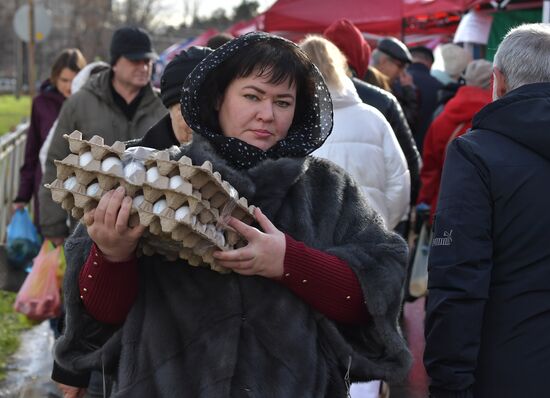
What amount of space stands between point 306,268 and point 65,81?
5929mm

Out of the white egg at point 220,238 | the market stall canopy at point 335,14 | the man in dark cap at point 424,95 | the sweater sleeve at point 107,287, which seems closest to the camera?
the white egg at point 220,238

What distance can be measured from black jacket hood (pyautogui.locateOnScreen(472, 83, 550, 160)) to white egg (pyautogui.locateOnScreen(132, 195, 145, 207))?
1.25 metres

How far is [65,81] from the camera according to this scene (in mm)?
8320

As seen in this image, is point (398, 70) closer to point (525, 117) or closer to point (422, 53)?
point (422, 53)

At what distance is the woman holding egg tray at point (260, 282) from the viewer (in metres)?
2.74

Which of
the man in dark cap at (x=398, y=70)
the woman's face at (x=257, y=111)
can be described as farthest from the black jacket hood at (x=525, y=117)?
the man in dark cap at (x=398, y=70)

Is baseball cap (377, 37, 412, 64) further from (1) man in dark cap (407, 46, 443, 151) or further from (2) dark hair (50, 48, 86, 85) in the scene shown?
(2) dark hair (50, 48, 86, 85)

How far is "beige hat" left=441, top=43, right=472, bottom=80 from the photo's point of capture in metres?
10.4

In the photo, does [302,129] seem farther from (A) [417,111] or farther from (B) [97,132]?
(A) [417,111]

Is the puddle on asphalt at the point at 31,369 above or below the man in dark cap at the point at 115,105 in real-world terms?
below

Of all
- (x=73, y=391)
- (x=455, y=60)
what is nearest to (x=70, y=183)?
(x=73, y=391)

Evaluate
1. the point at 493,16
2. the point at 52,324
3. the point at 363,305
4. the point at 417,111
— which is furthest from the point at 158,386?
the point at 493,16

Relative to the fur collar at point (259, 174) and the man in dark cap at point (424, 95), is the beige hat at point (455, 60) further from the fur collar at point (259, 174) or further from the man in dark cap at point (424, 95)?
the fur collar at point (259, 174)

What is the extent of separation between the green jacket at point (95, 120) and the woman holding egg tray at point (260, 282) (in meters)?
3.29
